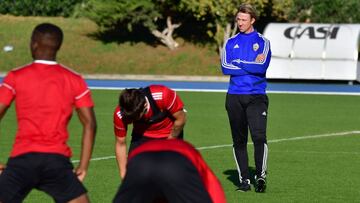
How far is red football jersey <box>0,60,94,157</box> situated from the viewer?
6.90 m

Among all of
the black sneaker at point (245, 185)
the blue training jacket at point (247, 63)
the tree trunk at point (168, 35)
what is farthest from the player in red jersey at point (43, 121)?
the tree trunk at point (168, 35)

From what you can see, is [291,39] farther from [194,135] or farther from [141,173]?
[141,173]

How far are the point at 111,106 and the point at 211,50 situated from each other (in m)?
18.2

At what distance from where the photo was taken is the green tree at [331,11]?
140ft

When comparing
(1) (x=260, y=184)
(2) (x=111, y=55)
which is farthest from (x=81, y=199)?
(2) (x=111, y=55)

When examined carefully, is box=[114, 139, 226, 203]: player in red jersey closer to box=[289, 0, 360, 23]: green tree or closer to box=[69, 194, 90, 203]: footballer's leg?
box=[69, 194, 90, 203]: footballer's leg

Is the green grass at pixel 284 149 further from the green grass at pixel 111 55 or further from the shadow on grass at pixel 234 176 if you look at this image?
the green grass at pixel 111 55

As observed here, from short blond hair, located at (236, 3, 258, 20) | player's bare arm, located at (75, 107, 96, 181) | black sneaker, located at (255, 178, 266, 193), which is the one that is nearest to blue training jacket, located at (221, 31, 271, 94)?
short blond hair, located at (236, 3, 258, 20)

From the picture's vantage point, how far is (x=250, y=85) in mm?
11453

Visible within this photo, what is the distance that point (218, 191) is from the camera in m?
6.14

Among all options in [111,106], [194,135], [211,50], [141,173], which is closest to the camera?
[141,173]

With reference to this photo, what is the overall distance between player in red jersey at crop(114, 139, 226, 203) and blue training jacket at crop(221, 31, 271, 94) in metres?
5.41

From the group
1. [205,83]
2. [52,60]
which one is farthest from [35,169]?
[205,83]

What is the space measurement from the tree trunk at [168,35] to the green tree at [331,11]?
217 inches
